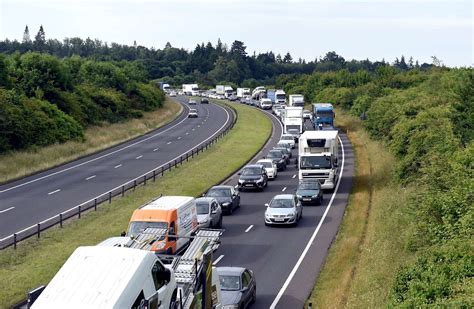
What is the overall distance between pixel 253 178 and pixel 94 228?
46.9 ft

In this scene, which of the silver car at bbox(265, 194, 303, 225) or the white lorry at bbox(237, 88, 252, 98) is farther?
the white lorry at bbox(237, 88, 252, 98)

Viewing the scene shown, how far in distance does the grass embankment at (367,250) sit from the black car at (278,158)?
7.94m

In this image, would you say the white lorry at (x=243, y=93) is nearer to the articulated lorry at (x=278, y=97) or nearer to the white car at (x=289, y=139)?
the articulated lorry at (x=278, y=97)

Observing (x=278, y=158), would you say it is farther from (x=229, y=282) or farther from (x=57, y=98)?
(x=229, y=282)

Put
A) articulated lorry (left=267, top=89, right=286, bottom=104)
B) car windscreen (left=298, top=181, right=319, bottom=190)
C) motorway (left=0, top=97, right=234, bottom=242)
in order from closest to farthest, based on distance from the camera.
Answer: motorway (left=0, top=97, right=234, bottom=242), car windscreen (left=298, top=181, right=319, bottom=190), articulated lorry (left=267, top=89, right=286, bottom=104)

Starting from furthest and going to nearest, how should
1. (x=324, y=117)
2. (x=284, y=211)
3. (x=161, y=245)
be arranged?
(x=324, y=117)
(x=284, y=211)
(x=161, y=245)

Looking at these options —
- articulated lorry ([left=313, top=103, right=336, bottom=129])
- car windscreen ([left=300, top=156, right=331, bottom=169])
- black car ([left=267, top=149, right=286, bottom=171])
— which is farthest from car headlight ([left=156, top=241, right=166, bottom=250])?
articulated lorry ([left=313, top=103, right=336, bottom=129])

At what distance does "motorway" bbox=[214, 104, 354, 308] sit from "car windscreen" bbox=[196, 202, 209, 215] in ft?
4.92

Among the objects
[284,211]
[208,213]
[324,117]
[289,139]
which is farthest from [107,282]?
[324,117]

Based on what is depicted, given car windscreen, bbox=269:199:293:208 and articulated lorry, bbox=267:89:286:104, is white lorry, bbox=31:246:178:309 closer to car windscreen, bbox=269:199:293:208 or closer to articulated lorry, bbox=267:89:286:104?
car windscreen, bbox=269:199:293:208

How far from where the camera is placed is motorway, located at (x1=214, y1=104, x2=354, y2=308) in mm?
23248

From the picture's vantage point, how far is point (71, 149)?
2406 inches

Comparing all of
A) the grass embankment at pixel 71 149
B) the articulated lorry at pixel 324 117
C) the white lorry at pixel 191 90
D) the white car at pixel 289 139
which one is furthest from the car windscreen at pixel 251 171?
the white lorry at pixel 191 90

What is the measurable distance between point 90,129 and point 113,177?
27.0 meters
